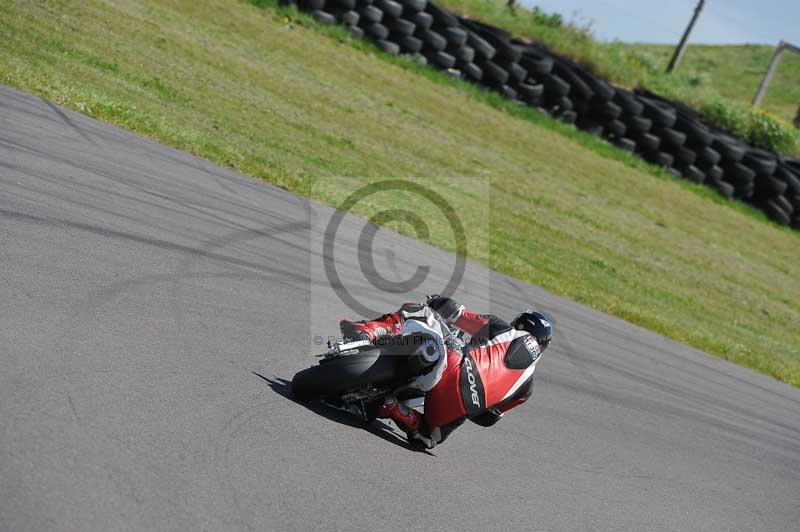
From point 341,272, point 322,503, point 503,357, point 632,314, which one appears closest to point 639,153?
point 632,314

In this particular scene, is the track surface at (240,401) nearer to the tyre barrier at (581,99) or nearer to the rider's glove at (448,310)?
the rider's glove at (448,310)

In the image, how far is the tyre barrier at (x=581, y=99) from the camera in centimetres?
2023

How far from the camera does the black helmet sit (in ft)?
19.2

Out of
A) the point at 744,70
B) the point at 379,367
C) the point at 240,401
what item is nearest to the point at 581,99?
the point at 379,367

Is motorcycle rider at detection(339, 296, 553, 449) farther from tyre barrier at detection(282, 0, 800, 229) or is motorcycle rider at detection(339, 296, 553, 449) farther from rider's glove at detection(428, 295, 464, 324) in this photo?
tyre barrier at detection(282, 0, 800, 229)

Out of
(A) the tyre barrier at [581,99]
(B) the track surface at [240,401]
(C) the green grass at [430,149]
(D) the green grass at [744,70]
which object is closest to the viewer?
(B) the track surface at [240,401]

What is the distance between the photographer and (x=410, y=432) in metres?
5.96

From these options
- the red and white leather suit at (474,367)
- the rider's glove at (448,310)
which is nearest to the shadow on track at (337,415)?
the red and white leather suit at (474,367)

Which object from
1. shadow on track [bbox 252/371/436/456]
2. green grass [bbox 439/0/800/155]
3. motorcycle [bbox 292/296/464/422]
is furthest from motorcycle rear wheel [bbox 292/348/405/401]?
green grass [bbox 439/0/800/155]

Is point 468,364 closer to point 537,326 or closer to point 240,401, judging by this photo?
point 537,326

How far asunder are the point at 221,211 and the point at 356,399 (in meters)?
3.82

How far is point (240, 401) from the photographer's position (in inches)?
207

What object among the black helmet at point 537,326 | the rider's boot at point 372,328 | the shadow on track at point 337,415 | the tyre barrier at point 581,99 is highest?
the tyre barrier at point 581,99

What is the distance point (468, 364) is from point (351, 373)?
739mm
